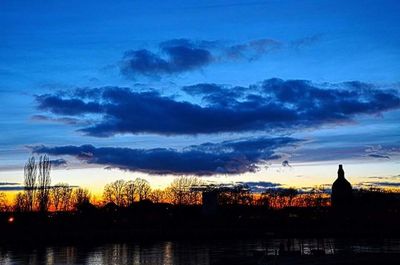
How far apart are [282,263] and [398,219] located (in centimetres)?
12224

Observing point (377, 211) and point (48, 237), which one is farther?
point (377, 211)

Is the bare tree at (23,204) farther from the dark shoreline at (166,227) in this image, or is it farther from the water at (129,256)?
the water at (129,256)

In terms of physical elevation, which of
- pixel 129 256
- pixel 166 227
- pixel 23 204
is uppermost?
pixel 23 204

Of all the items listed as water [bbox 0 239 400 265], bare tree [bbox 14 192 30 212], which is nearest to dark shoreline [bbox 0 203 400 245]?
bare tree [bbox 14 192 30 212]

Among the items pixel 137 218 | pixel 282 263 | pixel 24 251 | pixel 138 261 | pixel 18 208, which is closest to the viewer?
pixel 282 263

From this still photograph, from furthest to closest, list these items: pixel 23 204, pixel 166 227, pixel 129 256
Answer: pixel 166 227
pixel 23 204
pixel 129 256

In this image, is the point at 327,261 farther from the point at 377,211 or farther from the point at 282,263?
the point at 377,211

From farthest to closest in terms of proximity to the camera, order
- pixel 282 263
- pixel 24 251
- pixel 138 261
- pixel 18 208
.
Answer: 1. pixel 18 208
2. pixel 24 251
3. pixel 138 261
4. pixel 282 263

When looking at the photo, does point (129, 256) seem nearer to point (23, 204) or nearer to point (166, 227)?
point (23, 204)

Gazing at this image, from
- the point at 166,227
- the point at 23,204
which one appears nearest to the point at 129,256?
the point at 23,204

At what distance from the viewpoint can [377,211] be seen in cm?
19425

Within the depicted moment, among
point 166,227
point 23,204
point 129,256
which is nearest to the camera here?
point 129,256

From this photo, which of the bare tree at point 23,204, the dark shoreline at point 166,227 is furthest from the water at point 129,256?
the bare tree at point 23,204

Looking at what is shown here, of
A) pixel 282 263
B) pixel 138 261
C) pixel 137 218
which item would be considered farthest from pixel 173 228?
pixel 282 263
